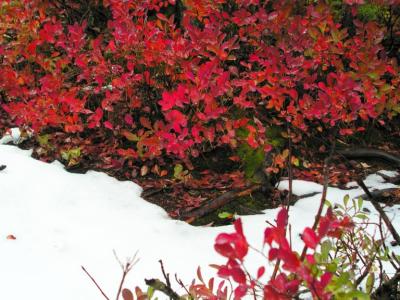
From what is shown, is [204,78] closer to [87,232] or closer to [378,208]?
[87,232]

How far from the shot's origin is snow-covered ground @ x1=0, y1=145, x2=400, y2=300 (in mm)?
2258

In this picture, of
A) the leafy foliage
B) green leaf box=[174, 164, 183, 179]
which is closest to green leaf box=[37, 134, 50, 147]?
the leafy foliage

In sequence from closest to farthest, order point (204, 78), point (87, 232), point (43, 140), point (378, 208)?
point (378, 208)
point (87, 232)
point (204, 78)
point (43, 140)

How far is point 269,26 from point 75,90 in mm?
1810

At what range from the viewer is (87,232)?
2.70m

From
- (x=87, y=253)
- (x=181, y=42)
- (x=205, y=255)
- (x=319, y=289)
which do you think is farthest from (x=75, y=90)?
(x=319, y=289)

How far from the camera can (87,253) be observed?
2.49 m

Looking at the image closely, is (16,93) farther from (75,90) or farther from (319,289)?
(319,289)

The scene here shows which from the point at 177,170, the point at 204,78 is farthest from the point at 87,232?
the point at 204,78

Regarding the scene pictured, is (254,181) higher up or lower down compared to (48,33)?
lower down

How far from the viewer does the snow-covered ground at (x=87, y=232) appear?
2.26 metres

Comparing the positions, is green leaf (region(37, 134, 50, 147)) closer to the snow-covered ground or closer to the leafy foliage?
the leafy foliage

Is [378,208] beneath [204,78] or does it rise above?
beneath

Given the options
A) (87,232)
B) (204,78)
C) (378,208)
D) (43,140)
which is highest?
(204,78)
